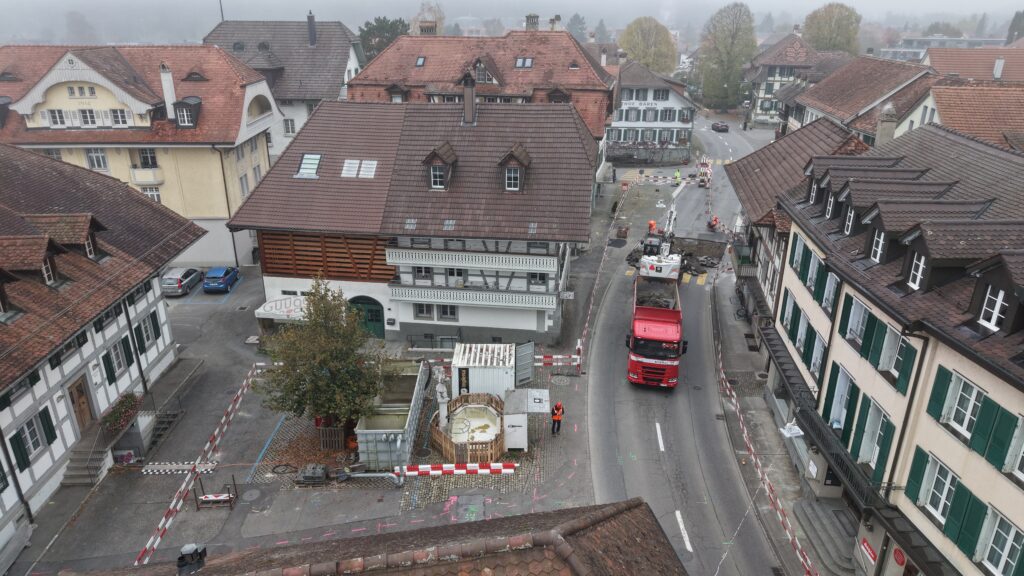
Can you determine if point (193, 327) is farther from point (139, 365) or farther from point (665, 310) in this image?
point (665, 310)

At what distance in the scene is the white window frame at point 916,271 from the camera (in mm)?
19281

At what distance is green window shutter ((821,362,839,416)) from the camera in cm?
2370

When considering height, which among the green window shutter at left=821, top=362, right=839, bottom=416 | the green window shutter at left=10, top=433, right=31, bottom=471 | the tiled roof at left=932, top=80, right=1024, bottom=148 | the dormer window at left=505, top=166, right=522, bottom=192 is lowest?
the green window shutter at left=10, top=433, right=31, bottom=471

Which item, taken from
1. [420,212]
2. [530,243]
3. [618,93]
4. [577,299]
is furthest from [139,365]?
[618,93]

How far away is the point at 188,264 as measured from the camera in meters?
47.6

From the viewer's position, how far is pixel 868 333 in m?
21.3

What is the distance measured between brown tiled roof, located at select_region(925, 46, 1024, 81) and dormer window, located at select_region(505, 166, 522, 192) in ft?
153

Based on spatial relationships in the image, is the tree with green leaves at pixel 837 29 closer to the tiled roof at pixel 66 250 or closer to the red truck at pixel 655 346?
the red truck at pixel 655 346

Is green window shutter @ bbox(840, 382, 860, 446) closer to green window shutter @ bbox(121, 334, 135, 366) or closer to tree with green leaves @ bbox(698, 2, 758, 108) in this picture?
green window shutter @ bbox(121, 334, 135, 366)

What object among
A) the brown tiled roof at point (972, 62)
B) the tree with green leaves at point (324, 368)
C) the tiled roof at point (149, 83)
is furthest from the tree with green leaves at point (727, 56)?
the tree with green leaves at point (324, 368)

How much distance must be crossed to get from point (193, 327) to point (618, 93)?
169 feet

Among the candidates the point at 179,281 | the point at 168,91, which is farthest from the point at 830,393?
the point at 168,91

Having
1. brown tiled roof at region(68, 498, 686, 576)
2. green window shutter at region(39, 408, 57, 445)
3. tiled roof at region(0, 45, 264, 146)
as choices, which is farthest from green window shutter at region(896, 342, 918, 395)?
tiled roof at region(0, 45, 264, 146)

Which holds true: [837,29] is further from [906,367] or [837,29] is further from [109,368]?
[109,368]
